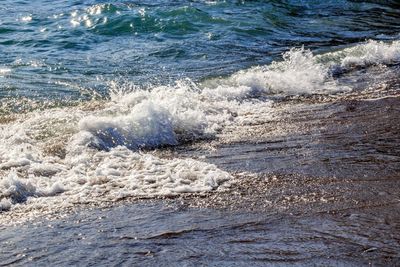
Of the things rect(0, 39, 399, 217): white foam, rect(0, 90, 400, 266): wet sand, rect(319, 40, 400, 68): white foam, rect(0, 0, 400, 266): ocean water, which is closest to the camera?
rect(0, 90, 400, 266): wet sand

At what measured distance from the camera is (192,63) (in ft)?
33.9

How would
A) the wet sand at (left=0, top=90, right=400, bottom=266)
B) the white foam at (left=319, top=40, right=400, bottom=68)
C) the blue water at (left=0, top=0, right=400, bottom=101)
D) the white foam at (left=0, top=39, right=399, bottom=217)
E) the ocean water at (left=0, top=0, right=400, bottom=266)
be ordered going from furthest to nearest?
the white foam at (left=319, top=40, right=400, bottom=68), the blue water at (left=0, top=0, right=400, bottom=101), the white foam at (left=0, top=39, right=399, bottom=217), the ocean water at (left=0, top=0, right=400, bottom=266), the wet sand at (left=0, top=90, right=400, bottom=266)

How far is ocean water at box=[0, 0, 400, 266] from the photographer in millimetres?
4609

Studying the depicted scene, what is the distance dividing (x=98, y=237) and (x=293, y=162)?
83.3 inches

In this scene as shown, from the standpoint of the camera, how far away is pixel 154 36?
1233 cm

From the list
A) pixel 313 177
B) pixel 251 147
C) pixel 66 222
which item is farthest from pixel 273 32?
pixel 66 222

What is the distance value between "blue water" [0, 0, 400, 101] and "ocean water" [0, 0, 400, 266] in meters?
0.05

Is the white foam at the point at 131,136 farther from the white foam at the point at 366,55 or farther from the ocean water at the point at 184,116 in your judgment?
the white foam at the point at 366,55

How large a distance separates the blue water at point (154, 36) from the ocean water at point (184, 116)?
0.05m

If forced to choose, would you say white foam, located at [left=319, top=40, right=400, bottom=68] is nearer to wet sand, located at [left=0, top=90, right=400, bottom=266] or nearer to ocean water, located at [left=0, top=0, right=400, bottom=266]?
ocean water, located at [left=0, top=0, right=400, bottom=266]

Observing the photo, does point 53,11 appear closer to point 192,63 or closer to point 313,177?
point 192,63

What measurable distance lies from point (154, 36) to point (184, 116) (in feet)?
19.0

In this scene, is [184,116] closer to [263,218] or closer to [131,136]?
[131,136]

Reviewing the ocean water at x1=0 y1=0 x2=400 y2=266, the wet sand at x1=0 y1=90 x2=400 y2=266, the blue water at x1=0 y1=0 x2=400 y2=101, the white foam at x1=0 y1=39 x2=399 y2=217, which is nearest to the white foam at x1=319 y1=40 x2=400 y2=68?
the ocean water at x1=0 y1=0 x2=400 y2=266
